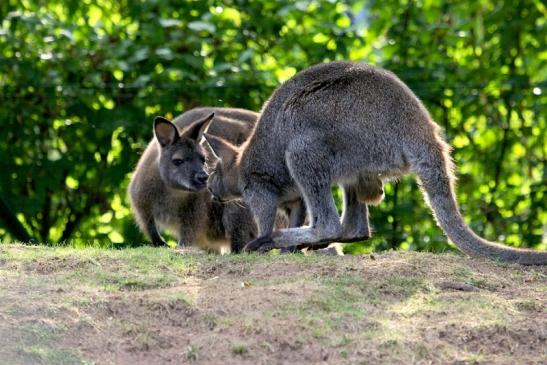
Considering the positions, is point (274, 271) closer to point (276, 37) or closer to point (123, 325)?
point (123, 325)

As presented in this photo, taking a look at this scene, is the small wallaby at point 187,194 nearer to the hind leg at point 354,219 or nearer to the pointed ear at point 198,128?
the pointed ear at point 198,128

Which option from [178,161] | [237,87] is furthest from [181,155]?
[237,87]

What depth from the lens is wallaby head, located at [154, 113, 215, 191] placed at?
28.4 feet

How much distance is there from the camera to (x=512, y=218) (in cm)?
1154

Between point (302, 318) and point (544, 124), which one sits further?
point (544, 124)

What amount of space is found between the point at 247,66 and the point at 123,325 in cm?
666

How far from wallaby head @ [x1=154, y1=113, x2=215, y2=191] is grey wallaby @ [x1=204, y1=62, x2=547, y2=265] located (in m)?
0.75

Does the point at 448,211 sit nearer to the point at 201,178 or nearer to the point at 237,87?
the point at 201,178

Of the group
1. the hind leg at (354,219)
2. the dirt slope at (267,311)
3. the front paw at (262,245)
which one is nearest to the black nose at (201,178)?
the front paw at (262,245)

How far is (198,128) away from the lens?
344 inches

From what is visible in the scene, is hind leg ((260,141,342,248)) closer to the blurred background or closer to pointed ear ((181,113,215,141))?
pointed ear ((181,113,215,141))

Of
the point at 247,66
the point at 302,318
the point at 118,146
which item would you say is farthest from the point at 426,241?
the point at 302,318

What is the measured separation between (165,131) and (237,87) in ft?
8.64

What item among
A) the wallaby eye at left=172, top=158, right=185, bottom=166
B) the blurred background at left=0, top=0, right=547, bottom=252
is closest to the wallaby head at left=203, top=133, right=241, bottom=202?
the wallaby eye at left=172, top=158, right=185, bottom=166
